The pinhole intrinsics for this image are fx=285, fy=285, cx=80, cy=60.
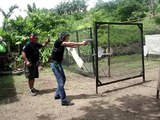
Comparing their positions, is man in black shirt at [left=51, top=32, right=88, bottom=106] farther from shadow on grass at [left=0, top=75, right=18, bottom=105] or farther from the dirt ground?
shadow on grass at [left=0, top=75, right=18, bottom=105]

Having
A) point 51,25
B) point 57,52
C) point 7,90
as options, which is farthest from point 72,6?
point 57,52

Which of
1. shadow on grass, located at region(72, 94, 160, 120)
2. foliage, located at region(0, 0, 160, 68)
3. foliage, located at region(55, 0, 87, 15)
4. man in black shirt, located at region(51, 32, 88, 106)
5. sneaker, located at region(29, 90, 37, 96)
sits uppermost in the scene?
foliage, located at region(55, 0, 87, 15)

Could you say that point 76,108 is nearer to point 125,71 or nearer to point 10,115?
point 10,115

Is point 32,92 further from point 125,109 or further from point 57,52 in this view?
point 125,109

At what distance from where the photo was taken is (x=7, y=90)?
377 inches

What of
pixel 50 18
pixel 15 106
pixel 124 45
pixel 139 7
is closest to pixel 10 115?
pixel 15 106

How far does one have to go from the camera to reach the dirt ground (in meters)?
6.32

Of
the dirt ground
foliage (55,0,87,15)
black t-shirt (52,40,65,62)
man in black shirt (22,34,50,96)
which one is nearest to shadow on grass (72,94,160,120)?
the dirt ground

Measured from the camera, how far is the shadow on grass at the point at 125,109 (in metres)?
6.10

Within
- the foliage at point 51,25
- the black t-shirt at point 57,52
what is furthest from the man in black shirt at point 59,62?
the foliage at point 51,25

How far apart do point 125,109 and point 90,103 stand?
100cm

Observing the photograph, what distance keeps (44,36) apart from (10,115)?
10.6 metres

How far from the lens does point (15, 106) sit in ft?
24.5

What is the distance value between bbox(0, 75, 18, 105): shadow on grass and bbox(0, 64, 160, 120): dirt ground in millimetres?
60
